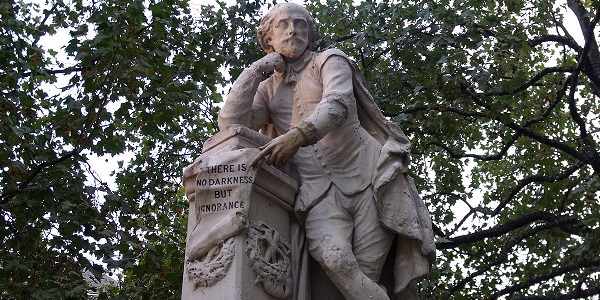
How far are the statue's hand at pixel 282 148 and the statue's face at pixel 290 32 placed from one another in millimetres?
831

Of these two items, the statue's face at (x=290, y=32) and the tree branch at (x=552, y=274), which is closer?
the statue's face at (x=290, y=32)

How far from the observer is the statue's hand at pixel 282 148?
15.2 ft

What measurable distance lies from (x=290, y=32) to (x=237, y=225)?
4.64ft

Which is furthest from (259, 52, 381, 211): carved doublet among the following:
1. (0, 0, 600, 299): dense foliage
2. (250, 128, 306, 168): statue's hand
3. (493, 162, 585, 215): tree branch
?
(493, 162, 585, 215): tree branch

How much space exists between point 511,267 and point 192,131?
4684 mm

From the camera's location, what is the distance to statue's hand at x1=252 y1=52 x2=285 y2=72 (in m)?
5.20

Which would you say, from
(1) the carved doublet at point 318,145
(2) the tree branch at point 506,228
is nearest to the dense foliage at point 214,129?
(2) the tree branch at point 506,228

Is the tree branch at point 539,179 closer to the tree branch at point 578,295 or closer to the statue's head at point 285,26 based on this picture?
the tree branch at point 578,295

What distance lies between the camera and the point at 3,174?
873 cm

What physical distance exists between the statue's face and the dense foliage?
150 inches

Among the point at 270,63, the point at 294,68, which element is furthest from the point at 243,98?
the point at 294,68

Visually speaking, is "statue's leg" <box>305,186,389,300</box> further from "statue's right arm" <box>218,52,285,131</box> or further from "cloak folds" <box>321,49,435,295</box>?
"statue's right arm" <box>218,52,285,131</box>

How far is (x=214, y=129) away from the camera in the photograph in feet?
37.7

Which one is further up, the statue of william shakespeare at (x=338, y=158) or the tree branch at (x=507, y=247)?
the tree branch at (x=507, y=247)
